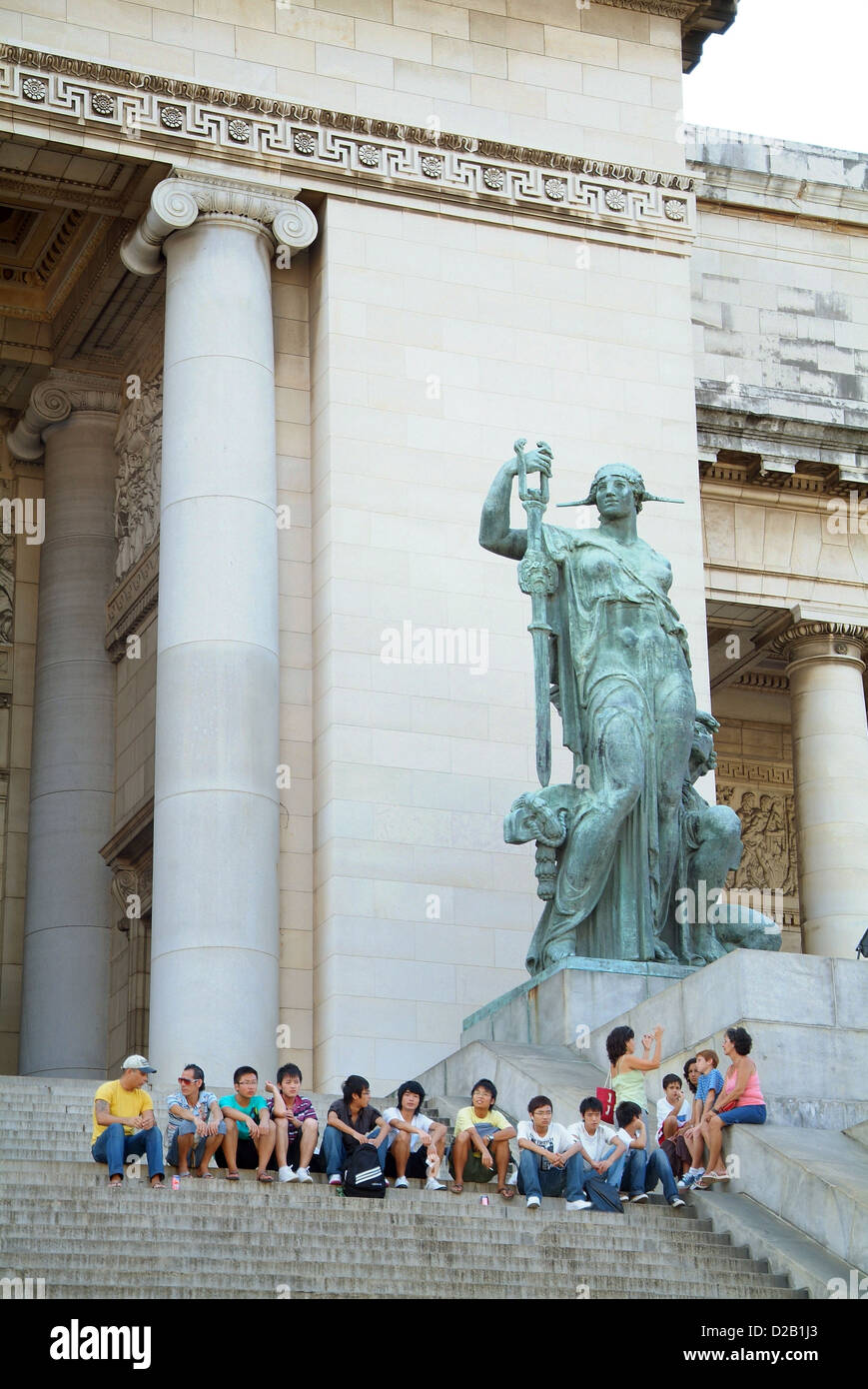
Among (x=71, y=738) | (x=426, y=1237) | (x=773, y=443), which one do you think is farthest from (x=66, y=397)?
(x=426, y=1237)

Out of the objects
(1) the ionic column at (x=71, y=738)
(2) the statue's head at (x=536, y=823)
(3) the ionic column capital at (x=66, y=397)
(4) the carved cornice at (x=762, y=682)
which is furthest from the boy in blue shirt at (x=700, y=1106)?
(4) the carved cornice at (x=762, y=682)

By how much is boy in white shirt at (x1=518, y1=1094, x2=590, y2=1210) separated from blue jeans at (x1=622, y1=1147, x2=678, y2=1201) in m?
0.38

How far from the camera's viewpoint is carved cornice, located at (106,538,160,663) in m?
24.0

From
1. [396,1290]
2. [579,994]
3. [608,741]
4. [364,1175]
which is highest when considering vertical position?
[608,741]

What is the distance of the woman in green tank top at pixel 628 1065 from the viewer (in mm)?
14750

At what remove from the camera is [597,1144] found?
44.8 ft

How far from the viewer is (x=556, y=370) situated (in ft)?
76.0

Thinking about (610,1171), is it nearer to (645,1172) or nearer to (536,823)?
(645,1172)

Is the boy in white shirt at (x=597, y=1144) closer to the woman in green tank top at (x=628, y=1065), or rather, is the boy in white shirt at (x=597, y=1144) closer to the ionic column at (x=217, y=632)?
the woman in green tank top at (x=628, y=1065)

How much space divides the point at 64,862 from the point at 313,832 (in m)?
4.79

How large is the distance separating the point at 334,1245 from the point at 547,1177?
83.8 inches

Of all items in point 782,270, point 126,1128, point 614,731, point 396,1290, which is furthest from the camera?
point 782,270

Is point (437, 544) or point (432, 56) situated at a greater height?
point (432, 56)
